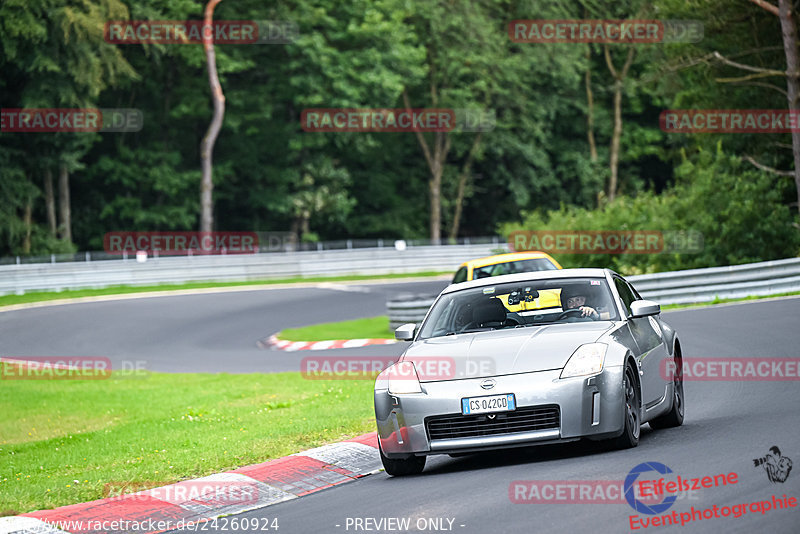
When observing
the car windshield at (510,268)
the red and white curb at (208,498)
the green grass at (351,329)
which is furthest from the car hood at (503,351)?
the green grass at (351,329)

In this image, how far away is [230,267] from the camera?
4416cm

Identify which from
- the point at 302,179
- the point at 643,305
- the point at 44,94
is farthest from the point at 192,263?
the point at 643,305

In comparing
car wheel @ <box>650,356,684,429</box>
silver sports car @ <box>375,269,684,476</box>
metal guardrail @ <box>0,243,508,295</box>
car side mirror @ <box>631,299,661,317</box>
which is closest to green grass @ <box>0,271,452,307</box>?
metal guardrail @ <box>0,243,508,295</box>

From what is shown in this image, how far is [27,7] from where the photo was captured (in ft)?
148

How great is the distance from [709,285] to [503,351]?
57.0 feet

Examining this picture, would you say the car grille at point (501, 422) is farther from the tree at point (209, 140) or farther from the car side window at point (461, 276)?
the tree at point (209, 140)

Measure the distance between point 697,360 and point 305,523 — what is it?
902 cm

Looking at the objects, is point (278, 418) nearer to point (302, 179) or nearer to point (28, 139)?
point (28, 139)

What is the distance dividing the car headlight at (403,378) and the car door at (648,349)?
178cm

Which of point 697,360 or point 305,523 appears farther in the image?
point 697,360

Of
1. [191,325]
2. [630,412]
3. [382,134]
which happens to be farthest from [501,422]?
[382,134]

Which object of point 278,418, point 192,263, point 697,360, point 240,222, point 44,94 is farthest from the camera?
point 240,222

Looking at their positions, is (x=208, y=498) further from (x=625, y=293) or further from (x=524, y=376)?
(x=625, y=293)

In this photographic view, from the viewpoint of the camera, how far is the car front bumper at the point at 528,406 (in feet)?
27.1
